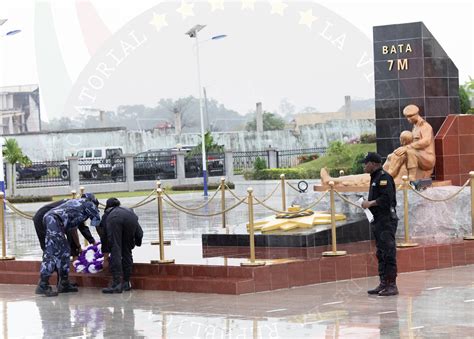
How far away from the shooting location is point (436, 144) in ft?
53.7

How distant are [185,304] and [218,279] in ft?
2.92

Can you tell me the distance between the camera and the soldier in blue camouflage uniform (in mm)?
12539

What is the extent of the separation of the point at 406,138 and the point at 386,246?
4801 mm

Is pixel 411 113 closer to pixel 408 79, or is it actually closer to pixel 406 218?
pixel 408 79

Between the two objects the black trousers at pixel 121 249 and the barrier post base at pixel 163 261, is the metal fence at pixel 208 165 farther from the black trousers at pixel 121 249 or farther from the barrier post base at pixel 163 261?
the black trousers at pixel 121 249

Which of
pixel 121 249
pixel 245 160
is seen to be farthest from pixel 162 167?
pixel 121 249

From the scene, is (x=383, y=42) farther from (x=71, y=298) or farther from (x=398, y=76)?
(x=71, y=298)

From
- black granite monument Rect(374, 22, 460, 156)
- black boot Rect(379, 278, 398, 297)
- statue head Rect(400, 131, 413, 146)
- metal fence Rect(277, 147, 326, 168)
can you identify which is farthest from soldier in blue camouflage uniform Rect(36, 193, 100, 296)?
metal fence Rect(277, 147, 326, 168)

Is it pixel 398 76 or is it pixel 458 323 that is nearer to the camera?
pixel 458 323

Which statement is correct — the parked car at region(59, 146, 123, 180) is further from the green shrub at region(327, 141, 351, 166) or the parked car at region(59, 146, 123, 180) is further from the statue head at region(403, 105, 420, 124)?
the statue head at region(403, 105, 420, 124)

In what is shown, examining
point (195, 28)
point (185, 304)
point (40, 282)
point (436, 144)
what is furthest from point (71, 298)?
point (195, 28)

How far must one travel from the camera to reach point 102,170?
152 feet

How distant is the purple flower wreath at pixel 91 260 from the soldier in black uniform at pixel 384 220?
334 cm

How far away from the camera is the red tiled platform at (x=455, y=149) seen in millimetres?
16312
